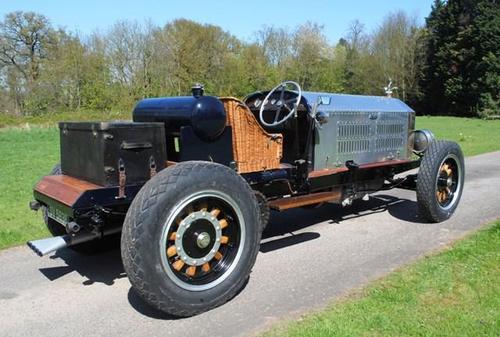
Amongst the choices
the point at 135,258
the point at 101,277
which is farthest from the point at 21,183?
the point at 135,258

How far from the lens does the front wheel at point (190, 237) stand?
3510 millimetres

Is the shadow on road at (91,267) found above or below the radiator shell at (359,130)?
below

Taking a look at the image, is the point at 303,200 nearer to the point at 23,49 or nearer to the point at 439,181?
the point at 439,181

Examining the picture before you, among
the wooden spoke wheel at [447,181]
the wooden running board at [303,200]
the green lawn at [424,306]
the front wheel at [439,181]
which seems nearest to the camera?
the green lawn at [424,306]

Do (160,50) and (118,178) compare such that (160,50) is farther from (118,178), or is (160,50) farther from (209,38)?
(118,178)

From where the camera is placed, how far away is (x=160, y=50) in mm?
37438

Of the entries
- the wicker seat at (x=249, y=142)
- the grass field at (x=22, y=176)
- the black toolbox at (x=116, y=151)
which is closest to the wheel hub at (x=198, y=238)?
the black toolbox at (x=116, y=151)

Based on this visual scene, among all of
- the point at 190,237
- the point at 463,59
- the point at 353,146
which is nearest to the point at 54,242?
the point at 190,237

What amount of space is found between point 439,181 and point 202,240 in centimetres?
379

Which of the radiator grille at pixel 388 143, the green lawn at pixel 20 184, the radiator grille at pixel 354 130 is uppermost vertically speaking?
the radiator grille at pixel 354 130

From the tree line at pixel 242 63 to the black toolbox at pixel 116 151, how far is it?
3204 cm

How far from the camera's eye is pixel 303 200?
17.5 ft

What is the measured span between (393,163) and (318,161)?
1366mm

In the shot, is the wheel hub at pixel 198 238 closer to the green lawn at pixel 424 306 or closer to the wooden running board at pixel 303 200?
the green lawn at pixel 424 306
